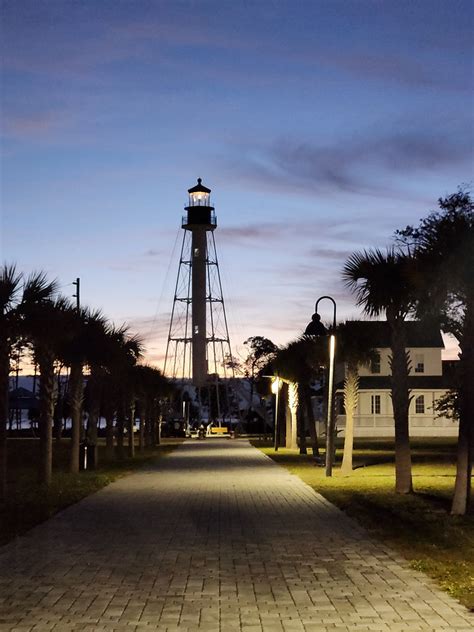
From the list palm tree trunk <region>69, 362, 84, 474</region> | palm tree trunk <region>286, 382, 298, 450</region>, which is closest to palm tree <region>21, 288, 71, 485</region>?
palm tree trunk <region>69, 362, 84, 474</region>

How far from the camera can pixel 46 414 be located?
28.1 metres

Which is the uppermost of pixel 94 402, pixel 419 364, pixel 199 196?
pixel 199 196

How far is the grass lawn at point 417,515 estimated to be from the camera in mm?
12117

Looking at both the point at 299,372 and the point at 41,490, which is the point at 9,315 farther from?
the point at 299,372

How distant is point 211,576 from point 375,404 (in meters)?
71.0

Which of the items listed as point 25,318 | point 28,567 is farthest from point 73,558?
point 25,318

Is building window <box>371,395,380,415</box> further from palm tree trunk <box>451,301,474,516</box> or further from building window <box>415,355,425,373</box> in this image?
palm tree trunk <box>451,301,474,516</box>

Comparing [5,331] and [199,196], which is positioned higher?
[199,196]

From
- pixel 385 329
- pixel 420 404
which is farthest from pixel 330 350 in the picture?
pixel 420 404

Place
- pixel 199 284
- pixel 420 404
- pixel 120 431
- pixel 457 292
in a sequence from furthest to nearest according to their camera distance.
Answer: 1. pixel 420 404
2. pixel 199 284
3. pixel 120 431
4. pixel 457 292

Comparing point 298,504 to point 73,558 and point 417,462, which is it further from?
point 417,462

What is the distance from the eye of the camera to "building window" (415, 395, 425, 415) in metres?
81.9

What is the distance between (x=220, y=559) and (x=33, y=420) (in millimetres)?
79048

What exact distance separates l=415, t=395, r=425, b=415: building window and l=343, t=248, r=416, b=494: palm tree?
5738cm
